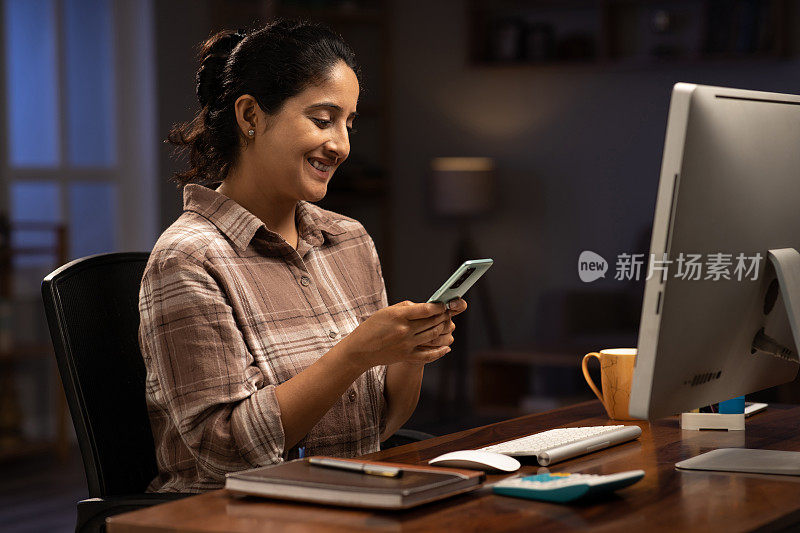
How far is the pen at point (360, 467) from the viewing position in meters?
1.15

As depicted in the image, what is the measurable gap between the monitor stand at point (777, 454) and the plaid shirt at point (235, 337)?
22.6 inches

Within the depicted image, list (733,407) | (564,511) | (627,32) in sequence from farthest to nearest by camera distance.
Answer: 1. (627,32)
2. (733,407)
3. (564,511)

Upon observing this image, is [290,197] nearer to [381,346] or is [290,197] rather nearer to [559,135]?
[381,346]

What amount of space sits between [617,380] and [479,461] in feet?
1.64

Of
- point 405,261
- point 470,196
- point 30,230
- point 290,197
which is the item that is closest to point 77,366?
point 290,197

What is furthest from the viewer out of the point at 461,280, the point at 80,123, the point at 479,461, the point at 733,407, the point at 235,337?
the point at 80,123

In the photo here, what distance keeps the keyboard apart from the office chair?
57cm

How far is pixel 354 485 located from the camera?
1.11 metres

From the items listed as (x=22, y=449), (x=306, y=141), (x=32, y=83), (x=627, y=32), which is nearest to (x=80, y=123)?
(x=32, y=83)

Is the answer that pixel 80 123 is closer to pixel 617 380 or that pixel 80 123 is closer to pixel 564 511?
pixel 617 380

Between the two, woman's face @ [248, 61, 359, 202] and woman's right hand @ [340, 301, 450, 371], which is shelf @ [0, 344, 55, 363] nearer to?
woman's face @ [248, 61, 359, 202]

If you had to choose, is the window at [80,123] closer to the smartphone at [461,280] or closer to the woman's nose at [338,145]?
the woman's nose at [338,145]

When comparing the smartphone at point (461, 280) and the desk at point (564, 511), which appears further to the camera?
the smartphone at point (461, 280)

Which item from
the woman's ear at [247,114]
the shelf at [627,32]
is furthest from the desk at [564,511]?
the shelf at [627,32]
